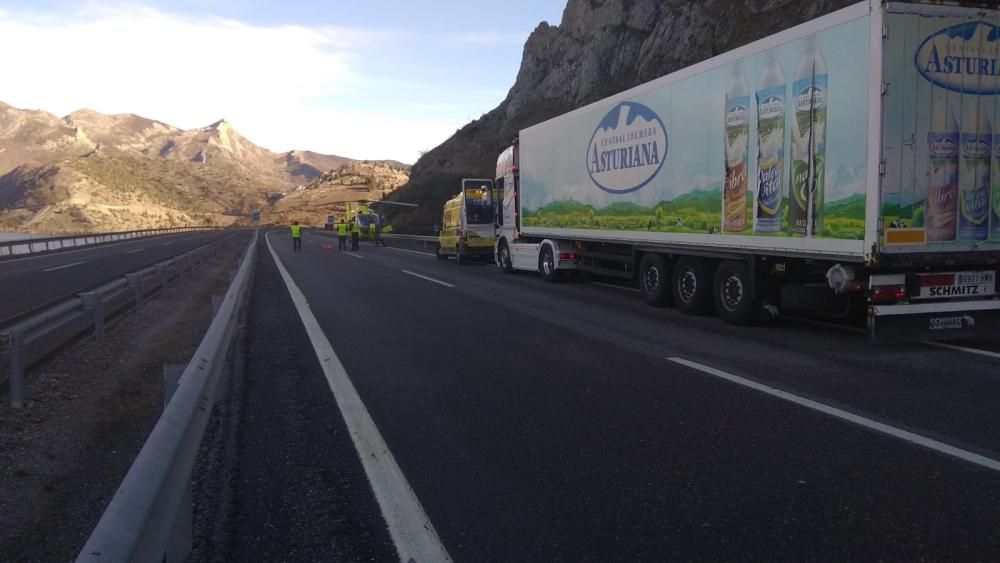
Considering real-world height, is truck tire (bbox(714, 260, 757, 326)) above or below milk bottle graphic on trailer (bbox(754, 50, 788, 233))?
below

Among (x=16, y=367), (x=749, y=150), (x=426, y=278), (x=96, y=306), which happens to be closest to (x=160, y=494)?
(x=16, y=367)

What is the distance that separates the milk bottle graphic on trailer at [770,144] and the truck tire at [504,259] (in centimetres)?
1163

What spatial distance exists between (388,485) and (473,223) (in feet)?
73.9

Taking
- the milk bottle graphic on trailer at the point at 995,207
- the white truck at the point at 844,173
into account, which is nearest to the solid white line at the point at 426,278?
the white truck at the point at 844,173

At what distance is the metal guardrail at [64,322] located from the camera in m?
6.84

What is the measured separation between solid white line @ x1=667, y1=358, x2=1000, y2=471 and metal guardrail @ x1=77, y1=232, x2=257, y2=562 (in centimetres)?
469

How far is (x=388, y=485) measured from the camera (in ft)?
15.7

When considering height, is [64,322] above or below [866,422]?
above

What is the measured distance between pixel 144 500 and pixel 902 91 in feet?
28.4

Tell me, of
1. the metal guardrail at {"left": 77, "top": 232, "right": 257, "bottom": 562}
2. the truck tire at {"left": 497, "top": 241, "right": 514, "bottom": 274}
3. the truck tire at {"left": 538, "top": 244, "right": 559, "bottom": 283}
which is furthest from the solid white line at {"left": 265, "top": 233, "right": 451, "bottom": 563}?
the truck tire at {"left": 497, "top": 241, "right": 514, "bottom": 274}

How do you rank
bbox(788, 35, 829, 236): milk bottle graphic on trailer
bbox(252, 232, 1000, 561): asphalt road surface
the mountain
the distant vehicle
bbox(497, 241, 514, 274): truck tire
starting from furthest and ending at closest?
the mountain < the distant vehicle < bbox(497, 241, 514, 274): truck tire < bbox(788, 35, 829, 236): milk bottle graphic on trailer < bbox(252, 232, 1000, 561): asphalt road surface

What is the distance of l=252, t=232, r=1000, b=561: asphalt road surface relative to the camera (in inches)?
159

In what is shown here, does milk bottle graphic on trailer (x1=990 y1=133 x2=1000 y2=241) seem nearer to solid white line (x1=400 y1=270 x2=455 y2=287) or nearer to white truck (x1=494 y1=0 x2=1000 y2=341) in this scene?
white truck (x1=494 y1=0 x2=1000 y2=341)

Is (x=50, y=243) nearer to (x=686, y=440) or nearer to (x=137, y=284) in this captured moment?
(x=137, y=284)
